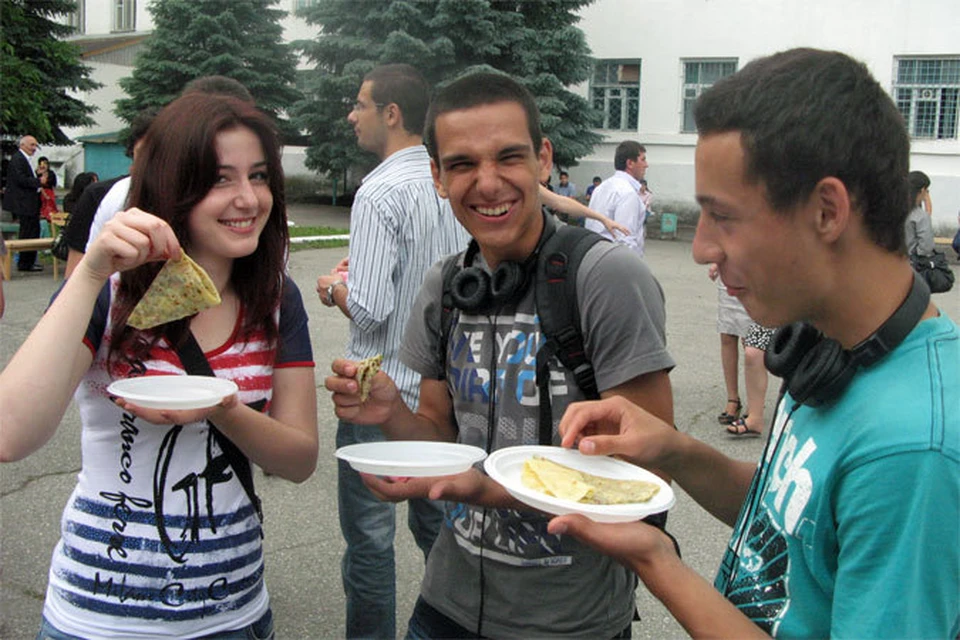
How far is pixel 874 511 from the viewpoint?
1201mm

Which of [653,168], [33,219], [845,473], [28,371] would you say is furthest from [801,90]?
[653,168]

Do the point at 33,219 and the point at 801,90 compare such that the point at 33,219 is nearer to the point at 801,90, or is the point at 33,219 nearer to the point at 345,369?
the point at 345,369

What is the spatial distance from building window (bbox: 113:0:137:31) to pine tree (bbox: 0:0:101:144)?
1865 cm

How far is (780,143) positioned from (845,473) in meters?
0.52

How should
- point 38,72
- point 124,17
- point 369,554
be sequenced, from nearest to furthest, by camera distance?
point 369,554
point 38,72
point 124,17

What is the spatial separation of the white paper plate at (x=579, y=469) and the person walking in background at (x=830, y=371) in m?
0.03

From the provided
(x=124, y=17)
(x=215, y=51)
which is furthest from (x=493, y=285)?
(x=124, y=17)

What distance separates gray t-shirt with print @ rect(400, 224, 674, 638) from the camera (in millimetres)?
2023

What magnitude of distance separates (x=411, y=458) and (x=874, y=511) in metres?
1.13

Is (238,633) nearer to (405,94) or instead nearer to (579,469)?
(579,469)

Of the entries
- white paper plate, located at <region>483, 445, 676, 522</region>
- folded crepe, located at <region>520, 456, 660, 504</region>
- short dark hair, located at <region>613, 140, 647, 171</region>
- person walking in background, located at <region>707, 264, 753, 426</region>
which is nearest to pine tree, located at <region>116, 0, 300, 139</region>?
short dark hair, located at <region>613, 140, 647, 171</region>

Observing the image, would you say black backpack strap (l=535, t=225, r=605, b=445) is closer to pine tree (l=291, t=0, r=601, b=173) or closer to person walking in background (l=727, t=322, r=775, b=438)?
person walking in background (l=727, t=322, r=775, b=438)

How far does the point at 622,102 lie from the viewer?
27.3 m

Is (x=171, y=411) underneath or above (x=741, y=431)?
above
